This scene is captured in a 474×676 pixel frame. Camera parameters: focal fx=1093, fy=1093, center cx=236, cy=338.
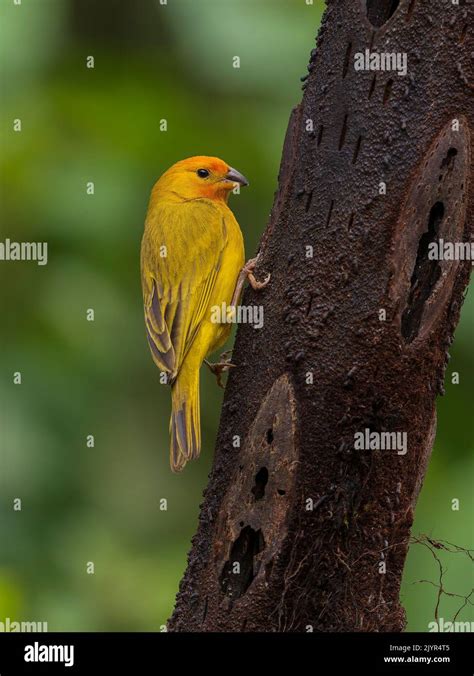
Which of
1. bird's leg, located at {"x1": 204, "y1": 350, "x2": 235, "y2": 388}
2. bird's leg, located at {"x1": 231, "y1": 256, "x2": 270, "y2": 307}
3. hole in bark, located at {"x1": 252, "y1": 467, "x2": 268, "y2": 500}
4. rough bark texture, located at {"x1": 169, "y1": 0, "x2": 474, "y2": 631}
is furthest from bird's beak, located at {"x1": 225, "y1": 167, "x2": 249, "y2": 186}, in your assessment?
hole in bark, located at {"x1": 252, "y1": 467, "x2": 268, "y2": 500}

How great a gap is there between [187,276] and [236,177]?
0.81 meters

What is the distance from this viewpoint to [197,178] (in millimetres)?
6195

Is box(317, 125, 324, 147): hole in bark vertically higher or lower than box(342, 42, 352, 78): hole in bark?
lower

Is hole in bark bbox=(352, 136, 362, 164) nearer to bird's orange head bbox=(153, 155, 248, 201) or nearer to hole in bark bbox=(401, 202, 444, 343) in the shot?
hole in bark bbox=(401, 202, 444, 343)

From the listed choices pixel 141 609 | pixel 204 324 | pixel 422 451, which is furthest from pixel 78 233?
pixel 422 451

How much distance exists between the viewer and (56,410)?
5.46 m

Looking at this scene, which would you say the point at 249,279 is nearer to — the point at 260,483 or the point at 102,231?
the point at 260,483

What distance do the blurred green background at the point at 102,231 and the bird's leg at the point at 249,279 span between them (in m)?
0.83

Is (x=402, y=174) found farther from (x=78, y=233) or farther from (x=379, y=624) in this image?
(x=78, y=233)

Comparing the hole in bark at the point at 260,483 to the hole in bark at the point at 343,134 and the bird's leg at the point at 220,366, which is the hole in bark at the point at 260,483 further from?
the hole in bark at the point at 343,134

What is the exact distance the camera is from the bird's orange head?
20.0 ft

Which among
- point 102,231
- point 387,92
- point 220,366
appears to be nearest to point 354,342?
point 387,92

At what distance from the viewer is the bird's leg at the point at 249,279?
432 centimetres

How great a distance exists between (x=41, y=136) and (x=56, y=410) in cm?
145
